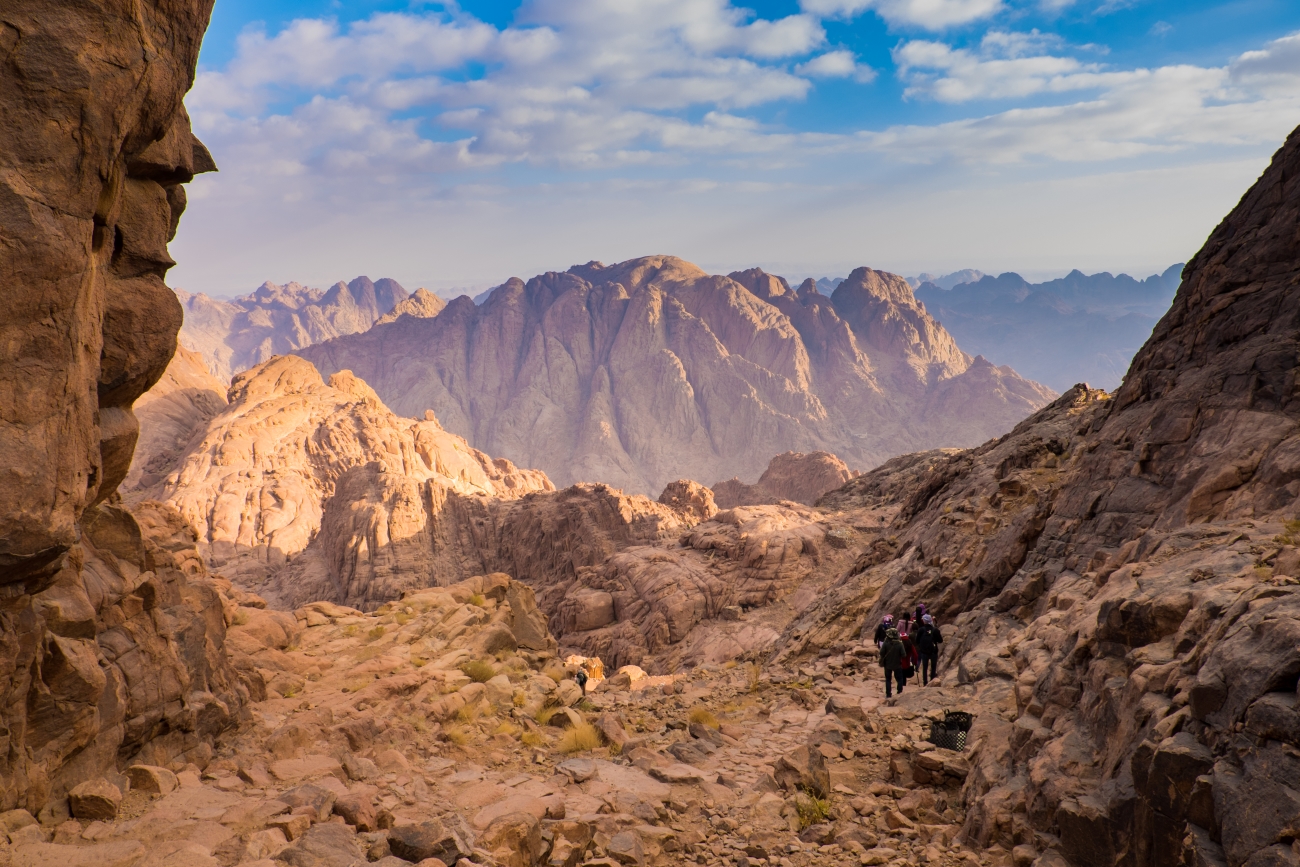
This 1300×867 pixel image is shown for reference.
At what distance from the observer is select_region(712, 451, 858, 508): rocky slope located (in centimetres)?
8938

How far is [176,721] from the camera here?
9.33 metres

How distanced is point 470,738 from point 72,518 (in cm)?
811

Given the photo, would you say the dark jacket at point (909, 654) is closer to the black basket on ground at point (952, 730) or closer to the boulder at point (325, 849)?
the black basket on ground at point (952, 730)

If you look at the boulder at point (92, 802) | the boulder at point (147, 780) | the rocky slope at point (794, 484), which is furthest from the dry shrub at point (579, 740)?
the rocky slope at point (794, 484)

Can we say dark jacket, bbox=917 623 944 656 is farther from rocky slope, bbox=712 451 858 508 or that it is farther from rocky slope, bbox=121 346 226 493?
rocky slope, bbox=712 451 858 508

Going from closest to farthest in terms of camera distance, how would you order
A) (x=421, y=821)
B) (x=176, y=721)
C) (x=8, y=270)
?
1. (x=8, y=270)
2. (x=421, y=821)
3. (x=176, y=721)

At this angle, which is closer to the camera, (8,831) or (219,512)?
(8,831)

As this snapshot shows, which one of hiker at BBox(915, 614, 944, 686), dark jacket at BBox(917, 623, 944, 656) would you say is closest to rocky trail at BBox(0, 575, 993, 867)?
hiker at BBox(915, 614, 944, 686)

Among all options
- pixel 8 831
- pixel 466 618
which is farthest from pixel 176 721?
pixel 466 618

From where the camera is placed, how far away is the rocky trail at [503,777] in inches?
277

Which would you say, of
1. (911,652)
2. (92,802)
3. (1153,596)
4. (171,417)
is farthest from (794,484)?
(92,802)

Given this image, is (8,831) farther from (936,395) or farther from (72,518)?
(936,395)

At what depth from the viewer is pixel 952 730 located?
11055mm

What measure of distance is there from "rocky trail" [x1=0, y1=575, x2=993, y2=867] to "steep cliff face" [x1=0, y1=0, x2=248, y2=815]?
780 mm
